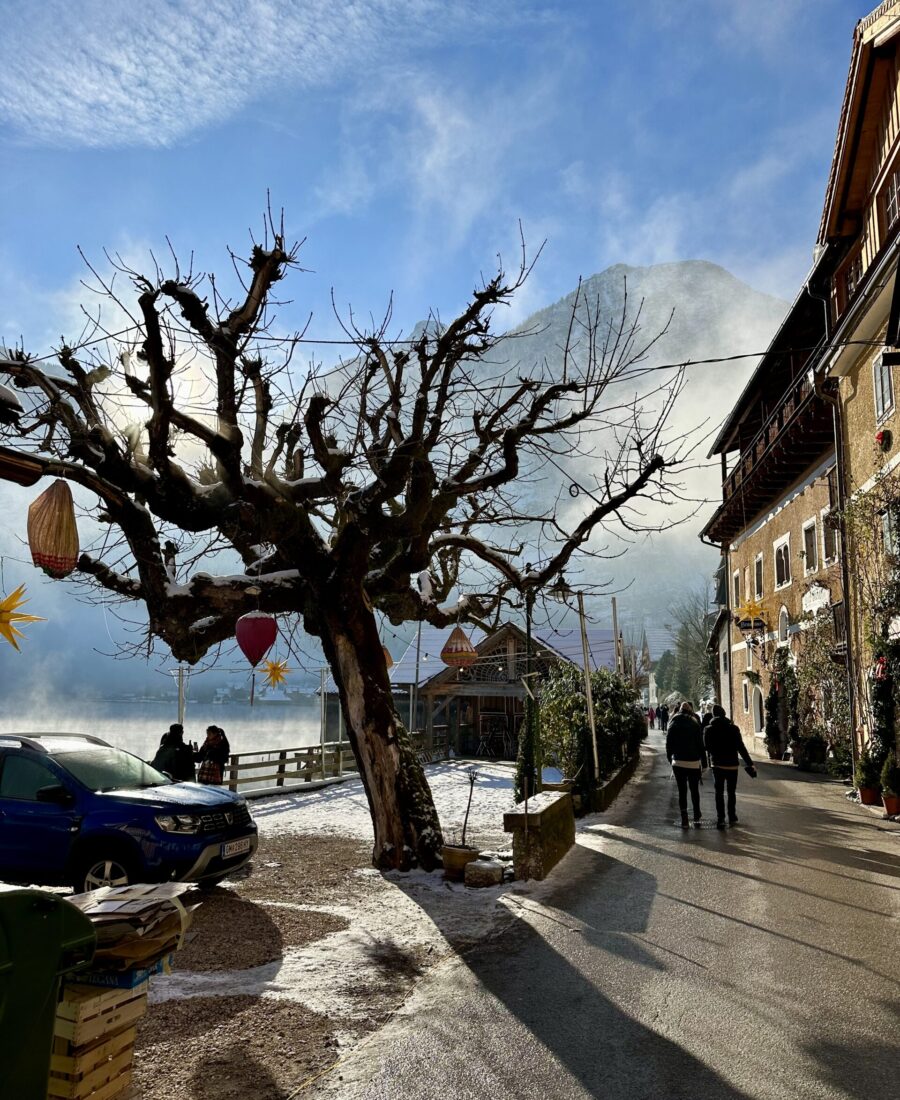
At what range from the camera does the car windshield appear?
8.66m

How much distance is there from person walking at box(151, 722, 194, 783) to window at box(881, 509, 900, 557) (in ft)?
40.9

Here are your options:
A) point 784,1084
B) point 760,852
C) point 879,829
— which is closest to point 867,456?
point 879,829

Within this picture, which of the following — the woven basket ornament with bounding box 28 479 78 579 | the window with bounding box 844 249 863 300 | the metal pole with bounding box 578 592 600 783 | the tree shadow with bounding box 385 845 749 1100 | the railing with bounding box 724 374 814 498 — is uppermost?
the window with bounding box 844 249 863 300

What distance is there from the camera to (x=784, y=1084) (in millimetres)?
4012

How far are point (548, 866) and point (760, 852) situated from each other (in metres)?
2.99

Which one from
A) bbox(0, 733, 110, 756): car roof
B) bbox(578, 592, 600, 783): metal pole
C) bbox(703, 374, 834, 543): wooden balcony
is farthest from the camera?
bbox(703, 374, 834, 543): wooden balcony

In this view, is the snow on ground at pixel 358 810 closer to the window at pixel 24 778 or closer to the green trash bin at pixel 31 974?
the window at pixel 24 778

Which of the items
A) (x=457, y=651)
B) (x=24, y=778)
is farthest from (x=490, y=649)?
(x=24, y=778)

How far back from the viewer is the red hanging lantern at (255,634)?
9.67 metres

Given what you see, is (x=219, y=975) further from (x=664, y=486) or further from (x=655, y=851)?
(x=664, y=486)

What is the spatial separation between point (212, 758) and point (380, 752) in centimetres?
575

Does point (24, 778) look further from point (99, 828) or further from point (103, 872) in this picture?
point (103, 872)

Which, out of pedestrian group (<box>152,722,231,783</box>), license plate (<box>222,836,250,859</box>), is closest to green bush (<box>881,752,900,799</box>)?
license plate (<box>222,836,250,859</box>)

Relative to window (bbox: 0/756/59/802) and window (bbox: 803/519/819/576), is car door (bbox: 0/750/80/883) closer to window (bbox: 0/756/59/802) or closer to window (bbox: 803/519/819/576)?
window (bbox: 0/756/59/802)
